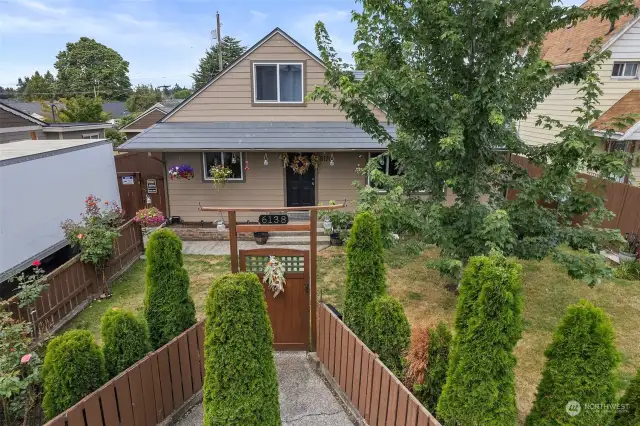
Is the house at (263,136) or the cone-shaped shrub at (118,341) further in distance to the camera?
the house at (263,136)

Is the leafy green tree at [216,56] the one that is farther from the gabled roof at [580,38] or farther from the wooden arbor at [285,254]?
the wooden arbor at [285,254]

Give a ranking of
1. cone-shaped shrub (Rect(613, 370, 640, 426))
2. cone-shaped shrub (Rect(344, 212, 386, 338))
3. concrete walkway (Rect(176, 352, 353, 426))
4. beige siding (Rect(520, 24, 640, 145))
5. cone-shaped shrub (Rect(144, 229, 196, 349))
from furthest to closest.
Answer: beige siding (Rect(520, 24, 640, 145))
cone-shaped shrub (Rect(344, 212, 386, 338))
cone-shaped shrub (Rect(144, 229, 196, 349))
concrete walkway (Rect(176, 352, 353, 426))
cone-shaped shrub (Rect(613, 370, 640, 426))

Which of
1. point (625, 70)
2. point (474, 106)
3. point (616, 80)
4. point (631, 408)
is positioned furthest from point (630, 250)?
point (625, 70)

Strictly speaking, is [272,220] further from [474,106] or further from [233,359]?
[474,106]

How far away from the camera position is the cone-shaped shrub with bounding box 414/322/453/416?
157 inches

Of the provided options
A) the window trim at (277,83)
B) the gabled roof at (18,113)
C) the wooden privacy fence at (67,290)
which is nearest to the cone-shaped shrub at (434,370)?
the wooden privacy fence at (67,290)

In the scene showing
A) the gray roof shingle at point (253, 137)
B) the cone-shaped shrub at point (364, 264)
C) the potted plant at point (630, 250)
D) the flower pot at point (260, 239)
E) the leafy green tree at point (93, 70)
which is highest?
the leafy green tree at point (93, 70)

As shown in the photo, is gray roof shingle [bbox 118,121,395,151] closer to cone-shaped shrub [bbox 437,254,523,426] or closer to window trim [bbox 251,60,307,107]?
window trim [bbox 251,60,307,107]

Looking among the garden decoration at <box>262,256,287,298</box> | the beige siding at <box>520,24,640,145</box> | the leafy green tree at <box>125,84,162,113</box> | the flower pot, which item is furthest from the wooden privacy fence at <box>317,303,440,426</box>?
the leafy green tree at <box>125,84,162,113</box>

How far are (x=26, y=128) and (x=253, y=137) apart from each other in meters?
13.9

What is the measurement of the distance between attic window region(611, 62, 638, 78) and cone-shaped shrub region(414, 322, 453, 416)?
15.3 meters

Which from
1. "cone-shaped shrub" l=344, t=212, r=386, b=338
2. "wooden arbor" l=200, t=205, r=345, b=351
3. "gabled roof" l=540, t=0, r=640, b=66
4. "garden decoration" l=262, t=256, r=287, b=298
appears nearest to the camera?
"cone-shaped shrub" l=344, t=212, r=386, b=338

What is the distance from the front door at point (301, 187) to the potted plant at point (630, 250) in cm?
880

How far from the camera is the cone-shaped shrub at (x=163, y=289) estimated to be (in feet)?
16.0
